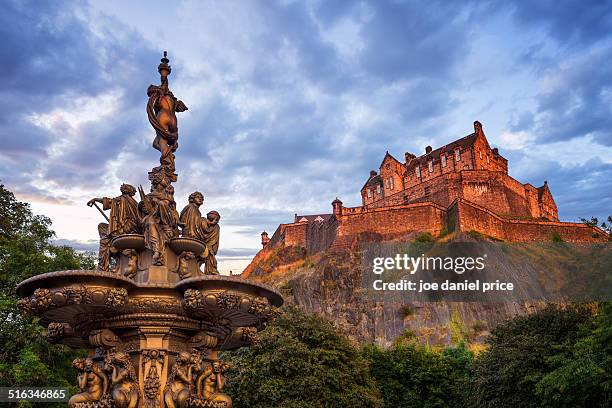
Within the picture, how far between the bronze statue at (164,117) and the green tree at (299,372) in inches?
711

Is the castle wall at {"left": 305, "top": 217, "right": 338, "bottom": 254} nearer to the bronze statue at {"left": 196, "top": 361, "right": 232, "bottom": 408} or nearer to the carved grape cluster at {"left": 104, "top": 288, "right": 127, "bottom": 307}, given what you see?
the bronze statue at {"left": 196, "top": 361, "right": 232, "bottom": 408}

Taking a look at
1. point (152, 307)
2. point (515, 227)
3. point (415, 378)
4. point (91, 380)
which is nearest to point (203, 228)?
point (152, 307)

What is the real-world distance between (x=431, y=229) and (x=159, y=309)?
231ft

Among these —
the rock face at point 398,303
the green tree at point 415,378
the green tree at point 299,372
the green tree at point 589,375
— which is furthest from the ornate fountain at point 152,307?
the rock face at point 398,303

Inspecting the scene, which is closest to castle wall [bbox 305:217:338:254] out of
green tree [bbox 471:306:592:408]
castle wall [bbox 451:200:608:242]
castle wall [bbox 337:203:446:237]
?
castle wall [bbox 337:203:446:237]

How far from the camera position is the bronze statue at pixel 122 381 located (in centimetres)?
772

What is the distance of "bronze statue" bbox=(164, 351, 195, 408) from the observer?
25.9 ft

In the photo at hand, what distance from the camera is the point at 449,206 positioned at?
77.9m

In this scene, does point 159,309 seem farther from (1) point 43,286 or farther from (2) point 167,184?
(2) point 167,184

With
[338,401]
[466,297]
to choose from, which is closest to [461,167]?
[466,297]

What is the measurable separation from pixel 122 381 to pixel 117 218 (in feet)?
7.93

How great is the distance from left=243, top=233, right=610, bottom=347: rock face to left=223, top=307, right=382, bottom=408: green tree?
33.9 metres

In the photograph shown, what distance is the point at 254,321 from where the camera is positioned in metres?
8.95

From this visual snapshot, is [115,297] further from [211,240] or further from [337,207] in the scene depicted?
[337,207]
